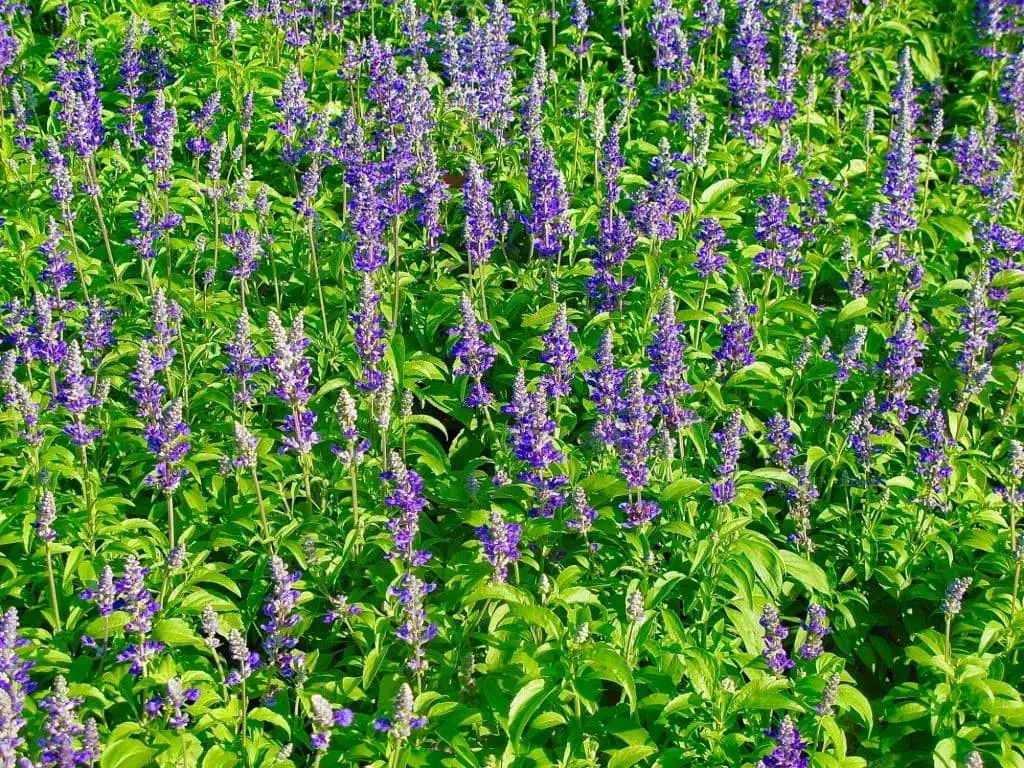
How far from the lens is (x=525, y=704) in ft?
16.4

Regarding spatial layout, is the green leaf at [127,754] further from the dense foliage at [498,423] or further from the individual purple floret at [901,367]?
the individual purple floret at [901,367]

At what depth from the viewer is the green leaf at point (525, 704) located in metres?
4.92

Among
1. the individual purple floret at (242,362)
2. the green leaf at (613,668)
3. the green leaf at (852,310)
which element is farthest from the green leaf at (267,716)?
the green leaf at (852,310)

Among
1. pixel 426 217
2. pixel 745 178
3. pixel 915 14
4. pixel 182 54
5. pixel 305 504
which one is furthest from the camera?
pixel 915 14

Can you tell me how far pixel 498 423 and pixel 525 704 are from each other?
7.59ft

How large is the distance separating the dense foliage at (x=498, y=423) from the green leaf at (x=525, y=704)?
2 centimetres

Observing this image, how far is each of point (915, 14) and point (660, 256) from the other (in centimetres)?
548

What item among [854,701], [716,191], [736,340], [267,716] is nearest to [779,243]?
[716,191]

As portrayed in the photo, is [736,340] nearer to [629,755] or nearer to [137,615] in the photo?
[629,755]

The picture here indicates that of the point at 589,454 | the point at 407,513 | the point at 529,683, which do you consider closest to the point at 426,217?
the point at 589,454

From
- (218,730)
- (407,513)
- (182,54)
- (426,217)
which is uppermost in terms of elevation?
(182,54)

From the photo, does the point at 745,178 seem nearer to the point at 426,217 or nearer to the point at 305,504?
the point at 426,217

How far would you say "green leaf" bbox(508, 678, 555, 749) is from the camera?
4.92 meters

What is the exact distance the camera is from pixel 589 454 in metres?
6.45
